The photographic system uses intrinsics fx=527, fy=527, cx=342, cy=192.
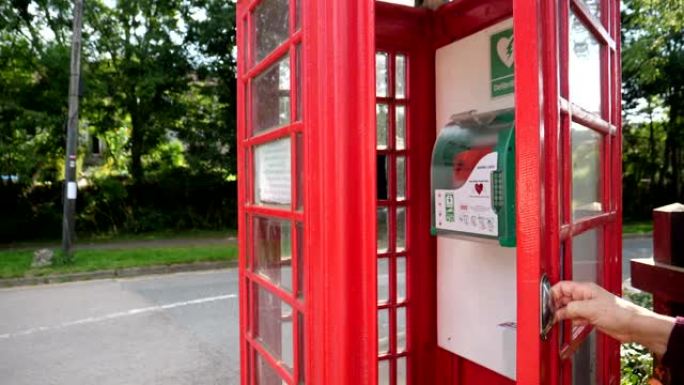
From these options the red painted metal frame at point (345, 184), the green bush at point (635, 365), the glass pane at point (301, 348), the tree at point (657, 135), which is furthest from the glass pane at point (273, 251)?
the tree at point (657, 135)

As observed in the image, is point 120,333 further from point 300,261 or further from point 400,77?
point 300,261

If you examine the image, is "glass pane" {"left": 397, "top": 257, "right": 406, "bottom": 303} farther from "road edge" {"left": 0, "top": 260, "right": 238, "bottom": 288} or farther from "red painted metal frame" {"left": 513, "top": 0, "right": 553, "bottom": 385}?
"road edge" {"left": 0, "top": 260, "right": 238, "bottom": 288}

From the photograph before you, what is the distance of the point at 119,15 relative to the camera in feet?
45.6

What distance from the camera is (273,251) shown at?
6.67 ft

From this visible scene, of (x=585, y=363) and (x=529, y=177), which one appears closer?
(x=529, y=177)

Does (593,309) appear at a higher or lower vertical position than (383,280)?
higher

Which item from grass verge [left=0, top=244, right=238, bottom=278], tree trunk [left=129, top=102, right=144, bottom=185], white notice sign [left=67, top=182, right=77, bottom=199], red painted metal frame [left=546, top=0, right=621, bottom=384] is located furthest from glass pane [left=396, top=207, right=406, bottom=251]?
tree trunk [left=129, top=102, right=144, bottom=185]

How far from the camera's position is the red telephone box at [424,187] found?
47.8 inches

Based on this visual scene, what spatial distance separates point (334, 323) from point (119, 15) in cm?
1459

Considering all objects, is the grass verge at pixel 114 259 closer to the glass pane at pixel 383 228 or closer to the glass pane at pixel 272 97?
the glass pane at pixel 383 228

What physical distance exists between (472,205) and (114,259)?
901cm

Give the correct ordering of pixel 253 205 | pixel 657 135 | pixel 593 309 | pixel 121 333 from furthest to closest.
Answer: pixel 657 135
pixel 121 333
pixel 253 205
pixel 593 309

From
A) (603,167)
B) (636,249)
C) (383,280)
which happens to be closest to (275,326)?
(383,280)

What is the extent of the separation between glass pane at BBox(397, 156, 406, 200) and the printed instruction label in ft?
0.92
